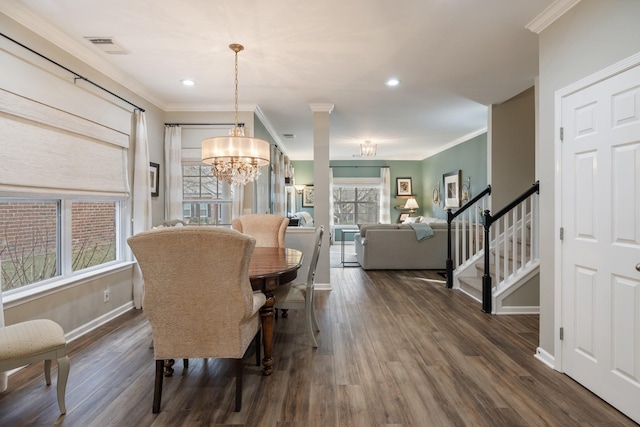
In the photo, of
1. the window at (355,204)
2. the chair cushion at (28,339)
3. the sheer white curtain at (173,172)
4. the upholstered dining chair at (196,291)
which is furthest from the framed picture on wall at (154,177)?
the window at (355,204)

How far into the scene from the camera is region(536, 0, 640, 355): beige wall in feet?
6.15

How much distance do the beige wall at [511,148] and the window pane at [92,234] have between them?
4840mm

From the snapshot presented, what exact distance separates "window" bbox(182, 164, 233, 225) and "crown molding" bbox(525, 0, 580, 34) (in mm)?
3765

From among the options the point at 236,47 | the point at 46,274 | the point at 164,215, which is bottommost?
the point at 46,274

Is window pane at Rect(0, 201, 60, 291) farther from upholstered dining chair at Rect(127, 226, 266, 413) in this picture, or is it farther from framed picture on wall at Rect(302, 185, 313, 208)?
framed picture on wall at Rect(302, 185, 313, 208)

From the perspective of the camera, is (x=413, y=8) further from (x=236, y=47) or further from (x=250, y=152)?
(x=250, y=152)

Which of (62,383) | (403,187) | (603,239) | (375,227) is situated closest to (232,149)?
(62,383)

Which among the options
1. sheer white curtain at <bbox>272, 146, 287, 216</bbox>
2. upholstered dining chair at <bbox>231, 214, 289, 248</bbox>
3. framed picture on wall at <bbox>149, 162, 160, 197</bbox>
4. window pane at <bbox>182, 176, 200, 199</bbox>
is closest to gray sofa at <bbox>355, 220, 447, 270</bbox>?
sheer white curtain at <bbox>272, 146, 287, 216</bbox>

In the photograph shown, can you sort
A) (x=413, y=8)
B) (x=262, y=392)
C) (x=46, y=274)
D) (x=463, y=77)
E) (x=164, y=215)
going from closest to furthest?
(x=262, y=392), (x=413, y=8), (x=46, y=274), (x=463, y=77), (x=164, y=215)

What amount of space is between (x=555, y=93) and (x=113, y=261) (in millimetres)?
4418

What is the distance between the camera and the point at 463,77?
11.9ft

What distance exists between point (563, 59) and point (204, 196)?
13.7 feet

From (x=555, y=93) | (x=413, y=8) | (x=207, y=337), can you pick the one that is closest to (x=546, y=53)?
(x=555, y=93)

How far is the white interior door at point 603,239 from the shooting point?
1.82 metres
